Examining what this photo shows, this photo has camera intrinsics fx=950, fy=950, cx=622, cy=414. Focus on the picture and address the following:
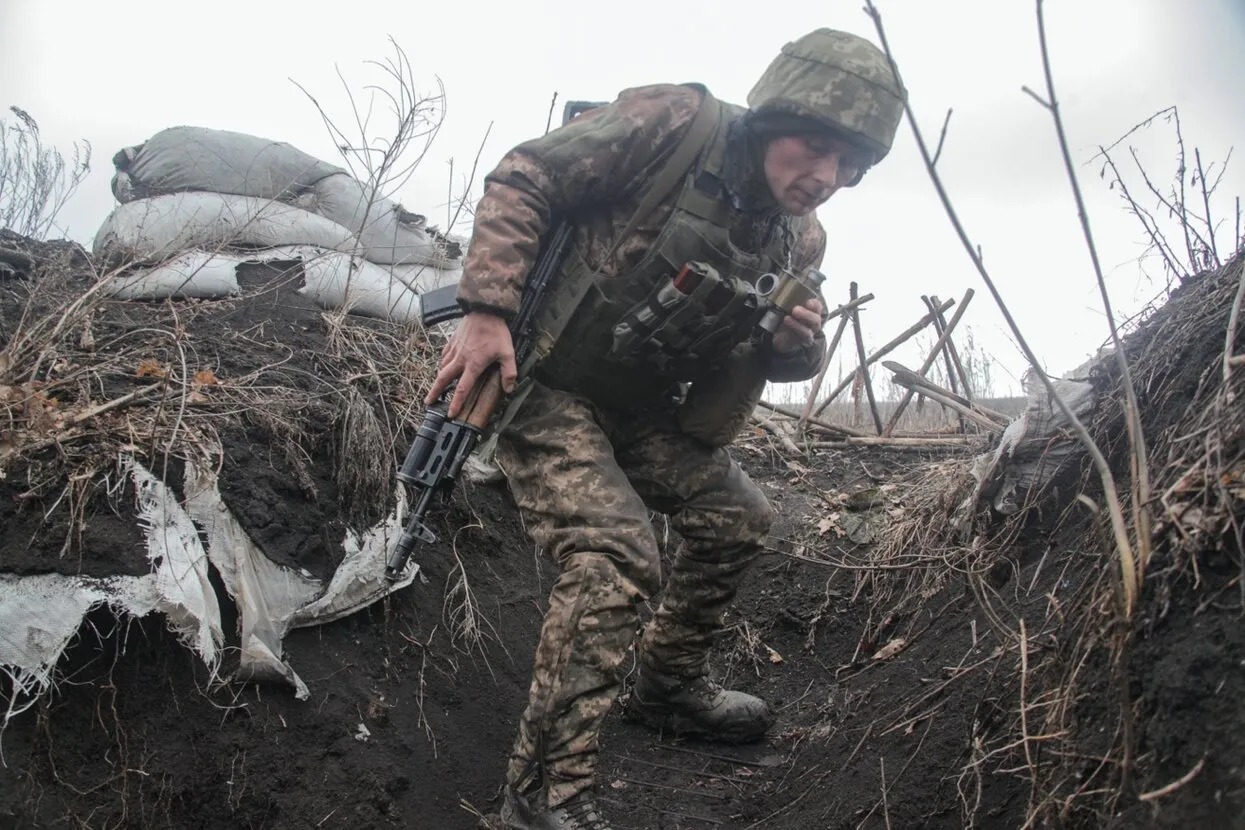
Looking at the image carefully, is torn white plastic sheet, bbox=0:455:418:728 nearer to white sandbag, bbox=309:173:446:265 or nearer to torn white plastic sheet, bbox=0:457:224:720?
torn white plastic sheet, bbox=0:457:224:720

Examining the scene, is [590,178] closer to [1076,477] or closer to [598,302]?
[598,302]

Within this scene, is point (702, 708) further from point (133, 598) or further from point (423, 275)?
point (423, 275)

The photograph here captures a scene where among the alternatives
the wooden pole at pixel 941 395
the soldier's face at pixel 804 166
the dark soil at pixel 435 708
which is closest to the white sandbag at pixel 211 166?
the dark soil at pixel 435 708

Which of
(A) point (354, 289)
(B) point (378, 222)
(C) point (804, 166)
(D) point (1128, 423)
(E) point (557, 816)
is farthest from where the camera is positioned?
(B) point (378, 222)

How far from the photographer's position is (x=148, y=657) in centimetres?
Answer: 255

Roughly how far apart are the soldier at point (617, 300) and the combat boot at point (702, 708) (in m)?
0.75

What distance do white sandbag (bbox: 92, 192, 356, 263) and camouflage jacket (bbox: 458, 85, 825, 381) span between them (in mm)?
2158

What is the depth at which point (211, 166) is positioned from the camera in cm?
478

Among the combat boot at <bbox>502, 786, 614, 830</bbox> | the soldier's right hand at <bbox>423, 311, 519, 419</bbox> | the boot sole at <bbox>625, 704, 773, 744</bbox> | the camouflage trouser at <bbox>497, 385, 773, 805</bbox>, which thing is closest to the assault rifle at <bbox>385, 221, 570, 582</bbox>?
the soldier's right hand at <bbox>423, 311, 519, 419</bbox>

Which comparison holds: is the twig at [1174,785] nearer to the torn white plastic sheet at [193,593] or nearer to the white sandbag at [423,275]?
the torn white plastic sheet at [193,593]

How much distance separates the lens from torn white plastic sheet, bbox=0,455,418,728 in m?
2.34

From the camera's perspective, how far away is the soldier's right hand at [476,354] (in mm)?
2393

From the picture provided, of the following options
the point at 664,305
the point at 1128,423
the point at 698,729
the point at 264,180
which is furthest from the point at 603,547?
the point at 264,180

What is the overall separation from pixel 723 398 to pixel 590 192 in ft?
2.35
